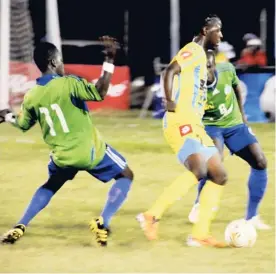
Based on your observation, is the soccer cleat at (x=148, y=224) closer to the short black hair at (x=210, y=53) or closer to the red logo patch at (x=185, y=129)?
the red logo patch at (x=185, y=129)

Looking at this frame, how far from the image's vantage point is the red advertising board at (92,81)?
2145cm

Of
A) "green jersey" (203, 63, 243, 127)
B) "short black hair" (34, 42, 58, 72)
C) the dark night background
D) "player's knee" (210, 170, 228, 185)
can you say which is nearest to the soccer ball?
"player's knee" (210, 170, 228, 185)

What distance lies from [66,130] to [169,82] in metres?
0.95

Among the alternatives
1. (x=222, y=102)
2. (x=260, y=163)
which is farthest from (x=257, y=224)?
(x=222, y=102)

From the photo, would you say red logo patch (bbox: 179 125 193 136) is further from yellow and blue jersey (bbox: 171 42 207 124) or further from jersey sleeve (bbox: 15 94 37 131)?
jersey sleeve (bbox: 15 94 37 131)

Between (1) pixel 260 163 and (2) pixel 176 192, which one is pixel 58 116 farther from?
(1) pixel 260 163

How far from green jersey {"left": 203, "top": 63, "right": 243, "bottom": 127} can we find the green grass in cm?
94

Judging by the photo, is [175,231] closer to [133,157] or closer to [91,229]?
[91,229]

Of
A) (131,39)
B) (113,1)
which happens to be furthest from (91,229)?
(113,1)

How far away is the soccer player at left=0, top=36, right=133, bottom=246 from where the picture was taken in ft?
27.5

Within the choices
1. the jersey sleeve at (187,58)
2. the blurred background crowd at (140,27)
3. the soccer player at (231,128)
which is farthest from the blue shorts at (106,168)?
the blurred background crowd at (140,27)

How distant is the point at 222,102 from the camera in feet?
31.3

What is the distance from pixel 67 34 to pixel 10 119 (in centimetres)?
2413

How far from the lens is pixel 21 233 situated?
852 cm
